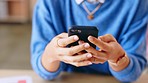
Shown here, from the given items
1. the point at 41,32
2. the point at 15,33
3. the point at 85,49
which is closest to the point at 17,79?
the point at 41,32

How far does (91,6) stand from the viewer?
0.77m

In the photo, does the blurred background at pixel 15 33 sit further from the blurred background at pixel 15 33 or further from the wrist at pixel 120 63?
the wrist at pixel 120 63

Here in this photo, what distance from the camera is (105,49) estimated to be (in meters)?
0.60

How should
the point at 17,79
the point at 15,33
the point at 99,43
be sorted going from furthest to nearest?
1. the point at 15,33
2. the point at 17,79
3. the point at 99,43

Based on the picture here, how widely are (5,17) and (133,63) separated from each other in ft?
8.91

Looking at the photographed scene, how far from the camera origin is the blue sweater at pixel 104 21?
76 centimetres

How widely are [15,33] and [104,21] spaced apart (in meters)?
2.20

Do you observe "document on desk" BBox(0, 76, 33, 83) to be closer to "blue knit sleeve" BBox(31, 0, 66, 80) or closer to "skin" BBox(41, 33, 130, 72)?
"blue knit sleeve" BBox(31, 0, 66, 80)

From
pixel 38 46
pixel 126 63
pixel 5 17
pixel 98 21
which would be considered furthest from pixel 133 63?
pixel 5 17

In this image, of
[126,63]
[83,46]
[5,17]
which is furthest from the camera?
[5,17]

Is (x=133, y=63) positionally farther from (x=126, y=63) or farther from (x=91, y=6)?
(x=91, y=6)

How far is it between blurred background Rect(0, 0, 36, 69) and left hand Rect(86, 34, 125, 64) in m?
1.50

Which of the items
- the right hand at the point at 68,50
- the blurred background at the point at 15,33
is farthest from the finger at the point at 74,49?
the blurred background at the point at 15,33

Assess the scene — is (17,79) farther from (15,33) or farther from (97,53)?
(15,33)
